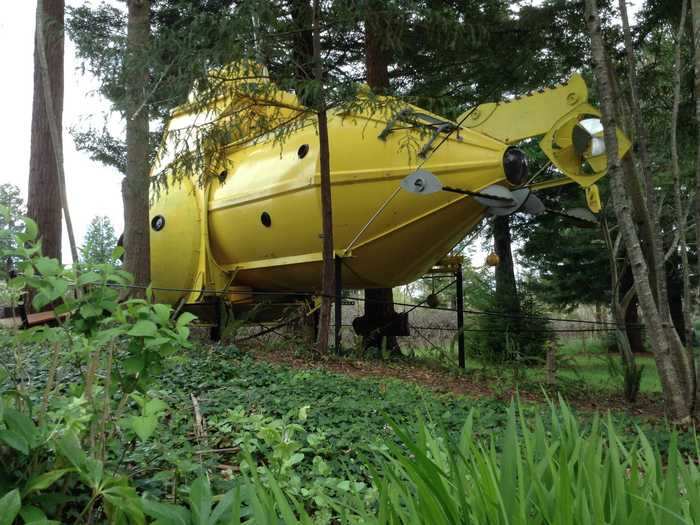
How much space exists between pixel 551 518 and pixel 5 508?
1185mm

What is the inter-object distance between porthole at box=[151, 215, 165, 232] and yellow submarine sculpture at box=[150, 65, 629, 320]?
0.10 meters

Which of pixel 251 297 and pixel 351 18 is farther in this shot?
pixel 251 297

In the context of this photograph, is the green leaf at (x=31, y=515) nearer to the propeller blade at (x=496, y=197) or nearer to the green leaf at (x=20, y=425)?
the green leaf at (x=20, y=425)

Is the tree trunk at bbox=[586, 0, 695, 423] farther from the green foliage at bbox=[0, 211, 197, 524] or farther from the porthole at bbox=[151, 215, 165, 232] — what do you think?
the porthole at bbox=[151, 215, 165, 232]

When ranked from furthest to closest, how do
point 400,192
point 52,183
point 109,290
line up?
point 52,183 → point 400,192 → point 109,290

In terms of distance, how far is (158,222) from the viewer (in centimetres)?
938

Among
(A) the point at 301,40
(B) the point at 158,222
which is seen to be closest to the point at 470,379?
(A) the point at 301,40

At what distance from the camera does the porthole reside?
30.5ft

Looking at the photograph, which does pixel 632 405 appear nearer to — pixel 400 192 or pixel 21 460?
pixel 400 192

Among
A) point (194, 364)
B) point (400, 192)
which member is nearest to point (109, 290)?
point (194, 364)


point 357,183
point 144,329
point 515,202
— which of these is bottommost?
point 144,329

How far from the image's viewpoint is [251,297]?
9.45 metres

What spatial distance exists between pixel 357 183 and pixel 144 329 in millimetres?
6155

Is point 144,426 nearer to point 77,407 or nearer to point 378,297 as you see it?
point 77,407
